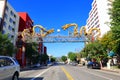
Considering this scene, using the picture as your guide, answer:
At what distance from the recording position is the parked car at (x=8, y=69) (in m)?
10.6

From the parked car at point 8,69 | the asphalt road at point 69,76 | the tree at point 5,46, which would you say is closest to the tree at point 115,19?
the asphalt road at point 69,76

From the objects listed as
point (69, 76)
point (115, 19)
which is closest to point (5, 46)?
point (115, 19)

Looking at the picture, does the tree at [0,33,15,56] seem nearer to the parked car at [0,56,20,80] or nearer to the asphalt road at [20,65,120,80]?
the asphalt road at [20,65,120,80]

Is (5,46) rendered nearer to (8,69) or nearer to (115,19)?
(115,19)

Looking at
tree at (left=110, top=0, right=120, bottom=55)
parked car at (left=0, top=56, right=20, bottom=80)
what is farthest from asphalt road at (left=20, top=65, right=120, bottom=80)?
parked car at (left=0, top=56, right=20, bottom=80)

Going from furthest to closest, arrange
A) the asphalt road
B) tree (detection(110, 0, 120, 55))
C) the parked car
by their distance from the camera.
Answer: tree (detection(110, 0, 120, 55)) < the asphalt road < the parked car

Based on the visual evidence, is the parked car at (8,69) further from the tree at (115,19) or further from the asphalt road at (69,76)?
the tree at (115,19)

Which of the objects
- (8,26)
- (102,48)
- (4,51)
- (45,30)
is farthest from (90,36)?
(8,26)

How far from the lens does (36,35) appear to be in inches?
2010

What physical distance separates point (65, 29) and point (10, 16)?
24.7 metres

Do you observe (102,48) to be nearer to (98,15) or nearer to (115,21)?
(115,21)

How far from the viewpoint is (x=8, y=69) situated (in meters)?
11.2

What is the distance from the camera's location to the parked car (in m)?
10.6

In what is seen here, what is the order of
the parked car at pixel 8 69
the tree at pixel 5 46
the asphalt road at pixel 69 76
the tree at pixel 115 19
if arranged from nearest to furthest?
1. the parked car at pixel 8 69
2. the asphalt road at pixel 69 76
3. the tree at pixel 115 19
4. the tree at pixel 5 46
